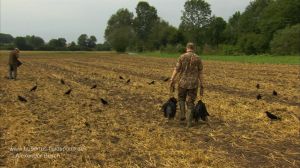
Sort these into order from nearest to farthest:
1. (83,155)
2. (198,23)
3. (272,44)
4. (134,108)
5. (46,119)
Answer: (83,155) → (46,119) → (134,108) → (272,44) → (198,23)

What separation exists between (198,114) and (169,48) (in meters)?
81.0

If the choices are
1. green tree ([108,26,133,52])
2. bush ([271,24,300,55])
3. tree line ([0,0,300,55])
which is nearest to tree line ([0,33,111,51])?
tree line ([0,0,300,55])

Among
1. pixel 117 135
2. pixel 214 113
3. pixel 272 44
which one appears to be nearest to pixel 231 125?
pixel 214 113

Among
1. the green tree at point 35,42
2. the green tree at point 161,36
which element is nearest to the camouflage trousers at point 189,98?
the green tree at point 161,36

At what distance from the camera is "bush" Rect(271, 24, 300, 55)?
5738 cm

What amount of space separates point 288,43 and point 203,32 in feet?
148

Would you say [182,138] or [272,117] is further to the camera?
[272,117]

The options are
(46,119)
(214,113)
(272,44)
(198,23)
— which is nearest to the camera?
(46,119)

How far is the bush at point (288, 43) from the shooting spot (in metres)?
57.4

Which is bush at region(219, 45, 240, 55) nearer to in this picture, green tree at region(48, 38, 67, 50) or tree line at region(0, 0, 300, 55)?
tree line at region(0, 0, 300, 55)

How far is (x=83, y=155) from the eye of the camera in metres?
8.11

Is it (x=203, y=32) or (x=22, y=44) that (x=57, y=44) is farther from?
(x=203, y=32)

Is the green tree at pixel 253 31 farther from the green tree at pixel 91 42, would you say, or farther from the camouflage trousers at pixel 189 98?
the camouflage trousers at pixel 189 98

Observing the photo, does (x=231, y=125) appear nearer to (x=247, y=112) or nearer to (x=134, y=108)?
(x=247, y=112)
